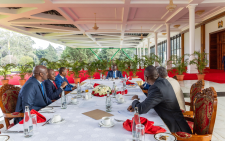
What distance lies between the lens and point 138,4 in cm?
707

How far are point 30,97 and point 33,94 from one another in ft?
0.24

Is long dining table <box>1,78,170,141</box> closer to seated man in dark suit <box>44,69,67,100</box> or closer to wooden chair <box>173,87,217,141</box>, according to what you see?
wooden chair <box>173,87,217,141</box>

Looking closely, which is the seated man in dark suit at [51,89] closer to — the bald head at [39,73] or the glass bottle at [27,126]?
the bald head at [39,73]

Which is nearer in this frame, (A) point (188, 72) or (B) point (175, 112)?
(B) point (175, 112)

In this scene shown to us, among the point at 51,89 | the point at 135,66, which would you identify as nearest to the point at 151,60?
the point at 135,66

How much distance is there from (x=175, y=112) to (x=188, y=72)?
777 centimetres

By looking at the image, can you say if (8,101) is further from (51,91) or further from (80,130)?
(80,130)

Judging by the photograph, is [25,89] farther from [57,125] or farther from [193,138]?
[193,138]

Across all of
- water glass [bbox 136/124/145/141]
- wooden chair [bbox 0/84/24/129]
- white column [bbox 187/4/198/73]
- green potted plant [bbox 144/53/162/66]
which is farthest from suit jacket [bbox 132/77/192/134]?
green potted plant [bbox 144/53/162/66]

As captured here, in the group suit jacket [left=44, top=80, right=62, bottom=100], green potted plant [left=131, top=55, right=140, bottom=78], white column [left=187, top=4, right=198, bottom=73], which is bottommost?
suit jacket [left=44, top=80, right=62, bottom=100]

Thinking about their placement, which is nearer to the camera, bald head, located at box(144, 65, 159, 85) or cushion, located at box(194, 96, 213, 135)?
cushion, located at box(194, 96, 213, 135)

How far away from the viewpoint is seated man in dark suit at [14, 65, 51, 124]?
7.15 feet

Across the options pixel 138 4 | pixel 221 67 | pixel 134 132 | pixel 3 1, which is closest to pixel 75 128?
pixel 134 132

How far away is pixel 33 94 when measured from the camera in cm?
228
